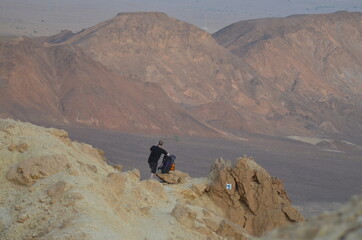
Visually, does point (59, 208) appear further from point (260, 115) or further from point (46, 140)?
point (260, 115)

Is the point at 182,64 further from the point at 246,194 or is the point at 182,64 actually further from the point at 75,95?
the point at 246,194

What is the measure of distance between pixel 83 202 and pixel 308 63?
13730cm

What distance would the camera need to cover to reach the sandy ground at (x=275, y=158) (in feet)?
162

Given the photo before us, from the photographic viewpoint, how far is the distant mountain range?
3147 inches

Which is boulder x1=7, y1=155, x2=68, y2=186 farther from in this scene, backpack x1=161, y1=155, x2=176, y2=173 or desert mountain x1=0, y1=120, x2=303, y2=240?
backpack x1=161, y1=155, x2=176, y2=173

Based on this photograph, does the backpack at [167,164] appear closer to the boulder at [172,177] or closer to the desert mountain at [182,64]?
the boulder at [172,177]

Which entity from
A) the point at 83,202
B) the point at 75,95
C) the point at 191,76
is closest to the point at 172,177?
the point at 83,202

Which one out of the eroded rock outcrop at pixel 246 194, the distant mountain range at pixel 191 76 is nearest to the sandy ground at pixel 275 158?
the distant mountain range at pixel 191 76

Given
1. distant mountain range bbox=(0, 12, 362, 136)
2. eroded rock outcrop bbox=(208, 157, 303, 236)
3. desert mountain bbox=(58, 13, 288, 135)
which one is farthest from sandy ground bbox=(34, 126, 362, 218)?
eroded rock outcrop bbox=(208, 157, 303, 236)

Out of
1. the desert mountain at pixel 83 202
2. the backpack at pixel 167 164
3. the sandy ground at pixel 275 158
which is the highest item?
the desert mountain at pixel 83 202

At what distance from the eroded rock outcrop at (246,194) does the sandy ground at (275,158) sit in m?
19.5

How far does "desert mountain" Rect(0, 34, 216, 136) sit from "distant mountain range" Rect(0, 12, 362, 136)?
145 mm

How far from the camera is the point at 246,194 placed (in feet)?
54.8

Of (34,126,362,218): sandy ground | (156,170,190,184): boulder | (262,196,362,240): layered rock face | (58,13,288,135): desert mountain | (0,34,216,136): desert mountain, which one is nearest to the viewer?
(262,196,362,240): layered rock face
